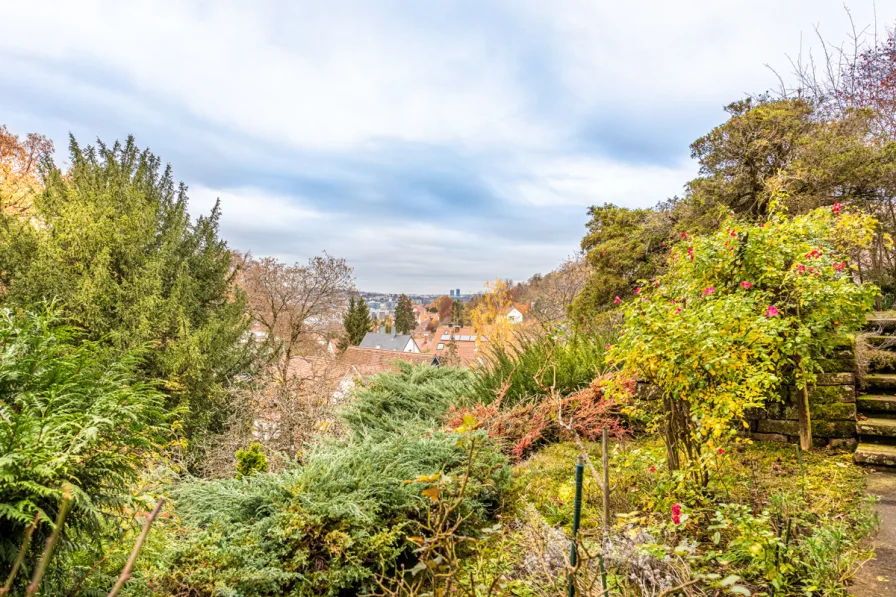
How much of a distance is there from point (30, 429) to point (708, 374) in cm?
305

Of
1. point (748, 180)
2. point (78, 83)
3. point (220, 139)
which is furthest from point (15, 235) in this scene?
point (748, 180)

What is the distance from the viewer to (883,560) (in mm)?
1954

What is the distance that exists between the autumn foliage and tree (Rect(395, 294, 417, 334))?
44.4m

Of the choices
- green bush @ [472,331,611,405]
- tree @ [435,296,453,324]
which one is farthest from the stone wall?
tree @ [435,296,453,324]

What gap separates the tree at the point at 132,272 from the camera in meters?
7.85

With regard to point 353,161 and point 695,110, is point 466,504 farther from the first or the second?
point 353,161

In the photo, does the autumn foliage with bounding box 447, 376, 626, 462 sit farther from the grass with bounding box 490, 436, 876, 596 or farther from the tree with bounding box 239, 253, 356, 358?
the tree with bounding box 239, 253, 356, 358

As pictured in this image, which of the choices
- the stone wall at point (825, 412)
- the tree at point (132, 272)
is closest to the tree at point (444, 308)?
the tree at point (132, 272)

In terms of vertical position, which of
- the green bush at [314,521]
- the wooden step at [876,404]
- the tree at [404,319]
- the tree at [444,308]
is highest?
the tree at [444,308]

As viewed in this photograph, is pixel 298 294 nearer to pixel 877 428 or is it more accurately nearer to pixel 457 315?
pixel 877 428

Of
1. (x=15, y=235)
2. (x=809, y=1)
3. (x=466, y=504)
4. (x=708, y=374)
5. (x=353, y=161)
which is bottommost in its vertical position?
(x=466, y=504)

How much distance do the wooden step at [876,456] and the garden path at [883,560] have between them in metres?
0.32

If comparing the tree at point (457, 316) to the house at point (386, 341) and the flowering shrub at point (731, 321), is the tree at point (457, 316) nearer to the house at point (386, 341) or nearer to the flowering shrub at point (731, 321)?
the house at point (386, 341)

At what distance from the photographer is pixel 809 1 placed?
9039mm
